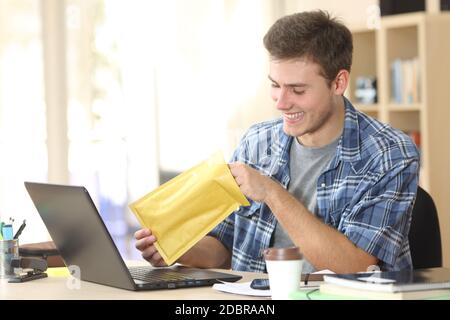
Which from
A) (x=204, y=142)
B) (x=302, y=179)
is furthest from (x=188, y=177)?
(x=204, y=142)

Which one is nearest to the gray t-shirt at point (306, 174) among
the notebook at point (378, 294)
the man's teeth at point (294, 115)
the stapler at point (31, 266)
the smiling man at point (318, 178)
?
the smiling man at point (318, 178)

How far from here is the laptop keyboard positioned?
7.00 ft

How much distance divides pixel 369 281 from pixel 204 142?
142 inches

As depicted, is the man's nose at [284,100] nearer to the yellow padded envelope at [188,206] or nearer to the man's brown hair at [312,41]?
the man's brown hair at [312,41]

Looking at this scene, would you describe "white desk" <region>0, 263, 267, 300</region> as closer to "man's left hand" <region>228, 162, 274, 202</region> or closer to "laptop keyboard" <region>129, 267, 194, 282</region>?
"laptop keyboard" <region>129, 267, 194, 282</region>

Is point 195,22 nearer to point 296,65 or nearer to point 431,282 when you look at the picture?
point 296,65

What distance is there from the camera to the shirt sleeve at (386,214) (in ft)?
7.61

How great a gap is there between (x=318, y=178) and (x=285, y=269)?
0.77 metres

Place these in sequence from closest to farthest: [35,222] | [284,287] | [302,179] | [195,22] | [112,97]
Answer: [284,287] → [302,179] → [35,222] → [112,97] → [195,22]

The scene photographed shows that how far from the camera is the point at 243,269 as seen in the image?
8.53ft

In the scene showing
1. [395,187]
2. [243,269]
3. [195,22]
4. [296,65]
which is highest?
[195,22]

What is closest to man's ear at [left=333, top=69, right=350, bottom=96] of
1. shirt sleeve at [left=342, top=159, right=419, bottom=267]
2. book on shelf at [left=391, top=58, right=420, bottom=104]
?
shirt sleeve at [left=342, top=159, right=419, bottom=267]

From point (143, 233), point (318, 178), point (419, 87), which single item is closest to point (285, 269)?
point (143, 233)

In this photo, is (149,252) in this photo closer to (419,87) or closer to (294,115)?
(294,115)
